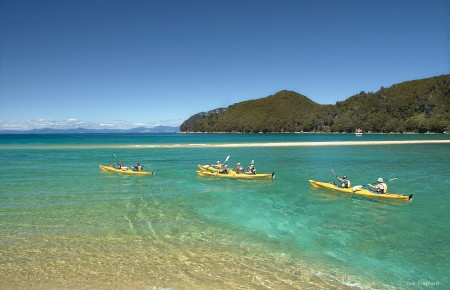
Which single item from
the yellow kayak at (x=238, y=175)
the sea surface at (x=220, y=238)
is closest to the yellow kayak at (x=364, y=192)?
the sea surface at (x=220, y=238)

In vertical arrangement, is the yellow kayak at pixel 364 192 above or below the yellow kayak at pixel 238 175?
below

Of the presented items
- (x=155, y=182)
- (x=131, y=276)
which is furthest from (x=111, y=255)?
(x=155, y=182)

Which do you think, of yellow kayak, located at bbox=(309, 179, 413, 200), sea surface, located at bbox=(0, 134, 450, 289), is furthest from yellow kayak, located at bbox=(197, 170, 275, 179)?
yellow kayak, located at bbox=(309, 179, 413, 200)

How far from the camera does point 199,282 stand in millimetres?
10344

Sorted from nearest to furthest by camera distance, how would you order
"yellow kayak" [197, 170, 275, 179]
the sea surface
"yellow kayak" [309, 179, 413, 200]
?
the sea surface < "yellow kayak" [309, 179, 413, 200] < "yellow kayak" [197, 170, 275, 179]

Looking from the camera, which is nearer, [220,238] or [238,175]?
[220,238]

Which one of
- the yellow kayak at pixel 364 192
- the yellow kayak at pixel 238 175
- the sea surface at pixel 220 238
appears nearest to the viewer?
the sea surface at pixel 220 238

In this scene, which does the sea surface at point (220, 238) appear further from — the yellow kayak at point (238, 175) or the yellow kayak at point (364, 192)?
the yellow kayak at point (238, 175)

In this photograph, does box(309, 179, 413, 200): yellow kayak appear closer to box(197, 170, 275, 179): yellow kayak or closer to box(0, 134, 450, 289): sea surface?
box(0, 134, 450, 289): sea surface

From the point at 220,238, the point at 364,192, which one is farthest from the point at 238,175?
the point at 220,238

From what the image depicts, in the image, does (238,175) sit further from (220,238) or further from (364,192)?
(220,238)

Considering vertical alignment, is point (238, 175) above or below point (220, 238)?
above

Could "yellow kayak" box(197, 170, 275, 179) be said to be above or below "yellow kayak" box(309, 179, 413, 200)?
above

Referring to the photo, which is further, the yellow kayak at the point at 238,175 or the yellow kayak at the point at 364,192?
the yellow kayak at the point at 238,175
